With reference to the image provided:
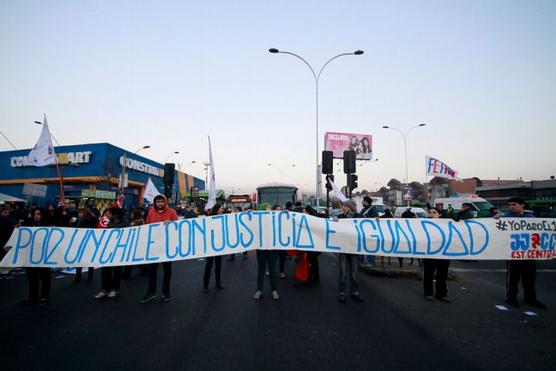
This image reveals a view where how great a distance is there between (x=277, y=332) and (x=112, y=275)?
4.00 m

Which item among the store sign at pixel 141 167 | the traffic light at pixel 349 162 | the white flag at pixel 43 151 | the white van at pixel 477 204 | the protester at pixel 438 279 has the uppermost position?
the store sign at pixel 141 167

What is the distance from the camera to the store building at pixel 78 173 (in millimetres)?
29562

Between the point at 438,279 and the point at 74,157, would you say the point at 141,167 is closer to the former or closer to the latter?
the point at 74,157

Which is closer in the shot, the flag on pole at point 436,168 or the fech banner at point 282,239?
the fech banner at point 282,239

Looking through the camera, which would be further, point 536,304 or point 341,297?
point 341,297

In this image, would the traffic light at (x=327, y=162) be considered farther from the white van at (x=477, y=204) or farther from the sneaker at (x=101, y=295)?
the sneaker at (x=101, y=295)

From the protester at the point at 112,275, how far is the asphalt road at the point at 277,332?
285mm

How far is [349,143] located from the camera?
43562 millimetres

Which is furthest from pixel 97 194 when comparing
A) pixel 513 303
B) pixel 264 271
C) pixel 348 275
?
pixel 513 303

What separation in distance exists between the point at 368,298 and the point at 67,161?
119 ft

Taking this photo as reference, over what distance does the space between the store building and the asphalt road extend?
25875 mm

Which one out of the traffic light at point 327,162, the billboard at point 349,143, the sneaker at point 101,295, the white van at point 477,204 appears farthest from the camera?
the billboard at point 349,143

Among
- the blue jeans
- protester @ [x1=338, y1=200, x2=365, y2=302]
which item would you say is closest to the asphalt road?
protester @ [x1=338, y1=200, x2=365, y2=302]

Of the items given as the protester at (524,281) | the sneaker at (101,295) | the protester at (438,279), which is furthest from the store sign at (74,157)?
the protester at (524,281)
